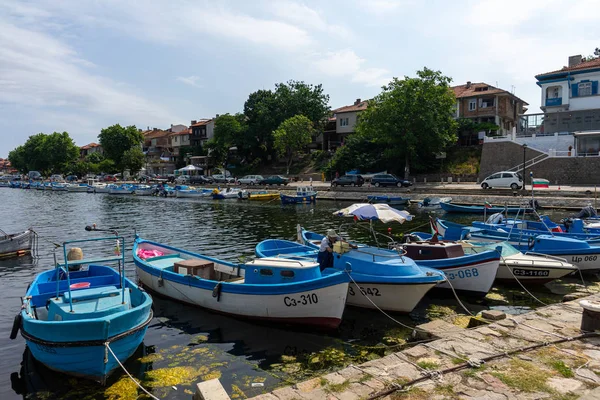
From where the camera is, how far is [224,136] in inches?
3238

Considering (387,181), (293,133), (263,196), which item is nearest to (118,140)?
(293,133)

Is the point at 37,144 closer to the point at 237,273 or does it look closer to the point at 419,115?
the point at 419,115

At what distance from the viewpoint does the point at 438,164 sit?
2231 inches

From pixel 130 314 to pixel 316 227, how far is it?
2153 cm

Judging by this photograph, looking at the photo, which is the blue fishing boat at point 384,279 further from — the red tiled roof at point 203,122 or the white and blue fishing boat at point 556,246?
the red tiled roof at point 203,122

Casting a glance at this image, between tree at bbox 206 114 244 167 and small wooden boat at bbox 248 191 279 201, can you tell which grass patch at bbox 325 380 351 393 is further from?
tree at bbox 206 114 244 167

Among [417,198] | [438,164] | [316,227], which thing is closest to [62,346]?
[316,227]

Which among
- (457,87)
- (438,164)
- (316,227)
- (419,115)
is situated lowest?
(316,227)

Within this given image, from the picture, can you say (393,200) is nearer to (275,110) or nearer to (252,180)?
(252,180)

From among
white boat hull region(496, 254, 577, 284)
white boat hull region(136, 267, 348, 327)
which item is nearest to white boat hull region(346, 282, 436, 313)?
white boat hull region(136, 267, 348, 327)

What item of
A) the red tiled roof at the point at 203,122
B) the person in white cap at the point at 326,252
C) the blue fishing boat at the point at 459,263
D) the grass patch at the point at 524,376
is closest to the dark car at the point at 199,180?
the red tiled roof at the point at 203,122

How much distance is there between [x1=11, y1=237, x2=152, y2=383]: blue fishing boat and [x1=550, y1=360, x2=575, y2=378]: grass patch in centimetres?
806

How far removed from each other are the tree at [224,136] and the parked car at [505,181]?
4795 cm

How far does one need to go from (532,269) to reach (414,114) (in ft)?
124
